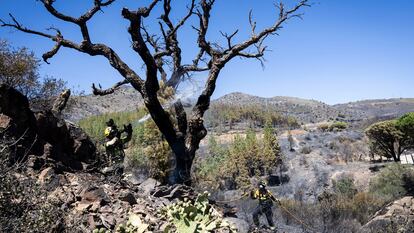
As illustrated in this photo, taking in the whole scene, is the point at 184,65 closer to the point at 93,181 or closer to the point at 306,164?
the point at 93,181

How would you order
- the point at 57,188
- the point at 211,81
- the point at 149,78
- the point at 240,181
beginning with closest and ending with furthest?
the point at 57,188
the point at 149,78
the point at 211,81
the point at 240,181

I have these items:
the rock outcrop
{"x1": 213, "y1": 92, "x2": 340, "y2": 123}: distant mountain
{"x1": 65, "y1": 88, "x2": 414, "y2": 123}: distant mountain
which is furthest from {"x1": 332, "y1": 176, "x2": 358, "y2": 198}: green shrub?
{"x1": 213, "y1": 92, "x2": 340, "y2": 123}: distant mountain

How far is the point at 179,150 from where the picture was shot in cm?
993

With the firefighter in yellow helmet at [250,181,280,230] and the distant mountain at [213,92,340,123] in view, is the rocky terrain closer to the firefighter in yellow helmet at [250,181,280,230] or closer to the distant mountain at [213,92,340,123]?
the firefighter in yellow helmet at [250,181,280,230]

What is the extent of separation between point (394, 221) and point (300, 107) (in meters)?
149

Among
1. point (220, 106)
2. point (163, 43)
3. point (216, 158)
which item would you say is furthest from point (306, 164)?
point (220, 106)

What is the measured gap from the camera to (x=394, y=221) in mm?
9828

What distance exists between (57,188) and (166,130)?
380 cm

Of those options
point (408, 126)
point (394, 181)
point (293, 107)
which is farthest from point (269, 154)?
point (293, 107)

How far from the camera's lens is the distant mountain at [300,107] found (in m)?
122

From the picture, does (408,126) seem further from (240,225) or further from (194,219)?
(194,219)

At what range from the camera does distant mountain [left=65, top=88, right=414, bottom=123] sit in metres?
122

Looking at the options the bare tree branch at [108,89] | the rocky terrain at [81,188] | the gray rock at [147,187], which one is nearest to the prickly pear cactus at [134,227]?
the rocky terrain at [81,188]

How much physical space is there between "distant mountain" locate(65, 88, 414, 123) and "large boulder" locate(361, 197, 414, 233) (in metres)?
91.9
